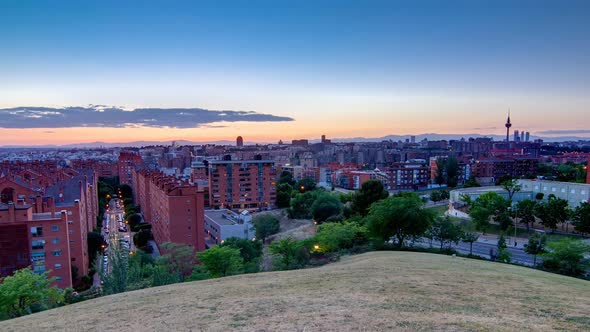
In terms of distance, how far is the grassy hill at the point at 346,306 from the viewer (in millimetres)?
10711

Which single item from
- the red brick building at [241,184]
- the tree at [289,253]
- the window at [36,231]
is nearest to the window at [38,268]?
the window at [36,231]

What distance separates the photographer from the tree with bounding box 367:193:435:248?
32062mm

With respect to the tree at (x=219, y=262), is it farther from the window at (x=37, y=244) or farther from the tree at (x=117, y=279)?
the window at (x=37, y=244)

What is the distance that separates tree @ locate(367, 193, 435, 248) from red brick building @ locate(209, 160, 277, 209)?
157 feet

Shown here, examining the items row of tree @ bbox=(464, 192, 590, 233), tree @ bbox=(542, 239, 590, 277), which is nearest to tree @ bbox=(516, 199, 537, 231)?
row of tree @ bbox=(464, 192, 590, 233)

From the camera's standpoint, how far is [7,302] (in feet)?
58.5

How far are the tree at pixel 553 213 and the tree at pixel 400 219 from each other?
18920 mm

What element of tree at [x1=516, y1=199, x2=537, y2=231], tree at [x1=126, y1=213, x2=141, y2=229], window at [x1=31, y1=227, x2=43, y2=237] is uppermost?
window at [x1=31, y1=227, x2=43, y2=237]

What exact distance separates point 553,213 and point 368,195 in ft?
72.4

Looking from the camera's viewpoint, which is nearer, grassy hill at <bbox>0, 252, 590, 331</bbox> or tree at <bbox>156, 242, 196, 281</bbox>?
grassy hill at <bbox>0, 252, 590, 331</bbox>

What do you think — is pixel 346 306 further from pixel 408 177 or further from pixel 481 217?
pixel 408 177

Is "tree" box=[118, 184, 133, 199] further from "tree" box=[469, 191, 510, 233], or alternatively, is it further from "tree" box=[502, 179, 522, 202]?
"tree" box=[502, 179, 522, 202]

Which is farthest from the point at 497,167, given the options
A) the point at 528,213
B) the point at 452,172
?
the point at 528,213

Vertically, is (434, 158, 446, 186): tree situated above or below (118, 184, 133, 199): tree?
above
